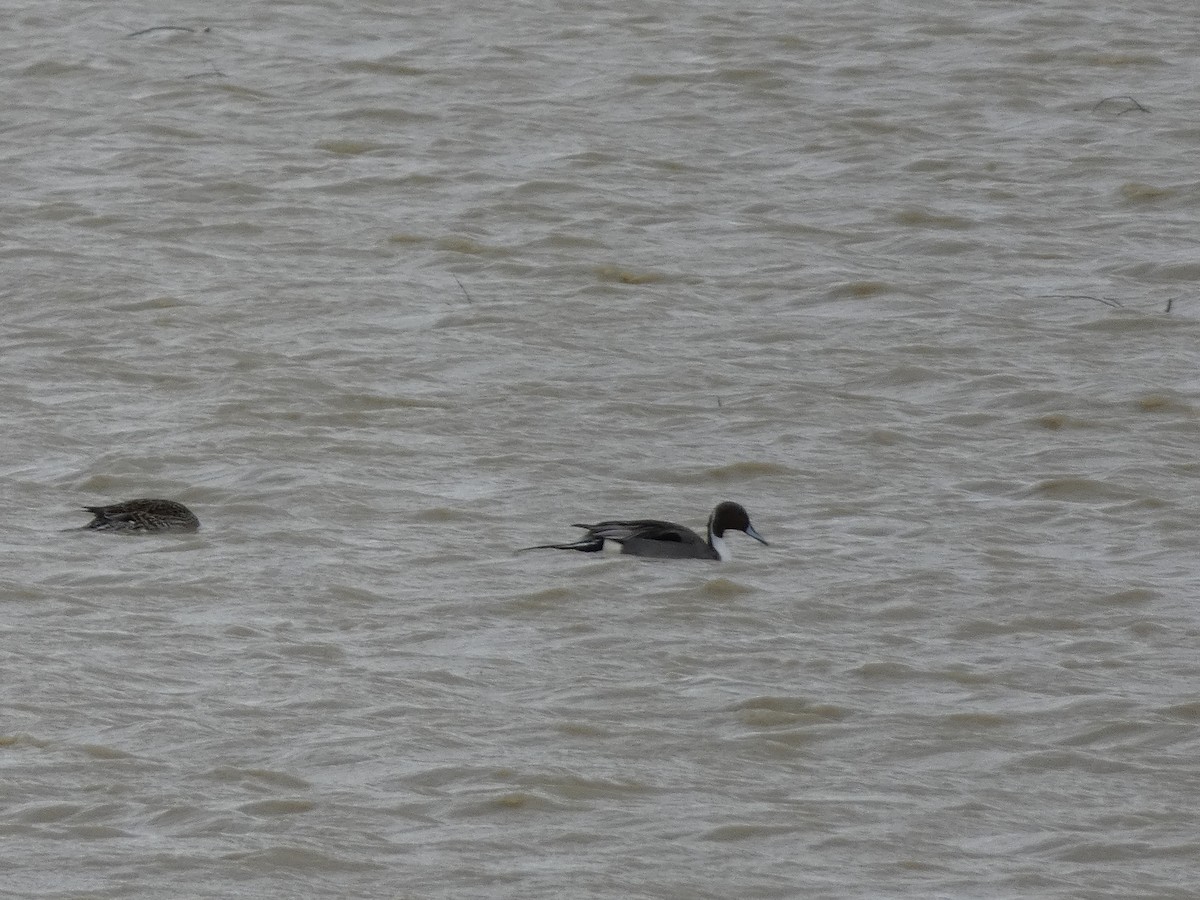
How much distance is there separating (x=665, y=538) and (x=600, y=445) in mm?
1475

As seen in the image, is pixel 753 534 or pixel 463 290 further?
pixel 463 290

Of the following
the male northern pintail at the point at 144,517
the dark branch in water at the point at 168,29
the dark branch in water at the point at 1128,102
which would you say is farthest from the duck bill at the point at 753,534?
the dark branch in water at the point at 168,29

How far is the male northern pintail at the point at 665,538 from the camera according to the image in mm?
9453

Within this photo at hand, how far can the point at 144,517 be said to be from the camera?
9484 millimetres

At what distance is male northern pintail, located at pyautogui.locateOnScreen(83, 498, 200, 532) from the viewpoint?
9.48 metres

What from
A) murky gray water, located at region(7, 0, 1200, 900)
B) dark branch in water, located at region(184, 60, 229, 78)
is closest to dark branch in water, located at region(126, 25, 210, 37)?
murky gray water, located at region(7, 0, 1200, 900)

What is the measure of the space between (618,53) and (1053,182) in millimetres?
3742

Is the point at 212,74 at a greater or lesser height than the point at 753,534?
greater

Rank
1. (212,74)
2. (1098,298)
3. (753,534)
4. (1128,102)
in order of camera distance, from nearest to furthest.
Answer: (753,534)
(1098,298)
(1128,102)
(212,74)

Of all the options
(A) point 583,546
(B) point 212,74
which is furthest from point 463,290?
(B) point 212,74

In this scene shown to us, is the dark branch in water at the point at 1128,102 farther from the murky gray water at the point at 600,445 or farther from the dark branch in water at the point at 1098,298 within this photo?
the dark branch in water at the point at 1098,298

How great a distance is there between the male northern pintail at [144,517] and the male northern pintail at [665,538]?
1317 mm

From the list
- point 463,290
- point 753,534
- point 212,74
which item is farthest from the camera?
point 212,74

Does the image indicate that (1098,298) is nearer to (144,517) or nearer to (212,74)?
(144,517)
